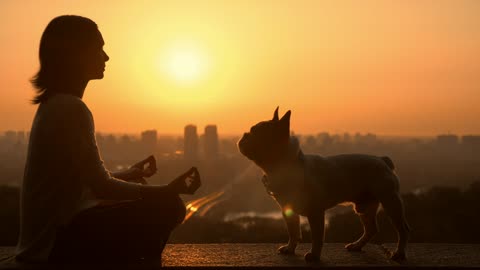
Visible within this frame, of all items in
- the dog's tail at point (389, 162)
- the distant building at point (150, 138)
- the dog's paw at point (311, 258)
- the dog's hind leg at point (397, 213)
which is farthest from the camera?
the distant building at point (150, 138)

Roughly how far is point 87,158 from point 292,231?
3.21 metres

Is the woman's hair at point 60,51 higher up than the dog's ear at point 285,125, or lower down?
higher up

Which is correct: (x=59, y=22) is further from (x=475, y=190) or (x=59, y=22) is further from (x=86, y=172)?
(x=475, y=190)

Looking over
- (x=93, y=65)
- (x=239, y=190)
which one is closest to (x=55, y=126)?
(x=93, y=65)

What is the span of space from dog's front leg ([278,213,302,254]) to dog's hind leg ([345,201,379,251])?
0.92 metres

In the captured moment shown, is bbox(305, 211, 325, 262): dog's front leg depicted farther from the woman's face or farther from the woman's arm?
the woman's face

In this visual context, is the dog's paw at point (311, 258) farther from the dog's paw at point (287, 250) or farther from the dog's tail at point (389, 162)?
the dog's tail at point (389, 162)

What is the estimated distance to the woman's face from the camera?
6617mm

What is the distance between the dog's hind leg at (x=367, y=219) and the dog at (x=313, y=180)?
57mm

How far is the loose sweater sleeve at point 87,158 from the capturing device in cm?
621

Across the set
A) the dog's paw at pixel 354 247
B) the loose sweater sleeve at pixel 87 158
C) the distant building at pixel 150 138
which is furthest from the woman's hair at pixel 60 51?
the distant building at pixel 150 138

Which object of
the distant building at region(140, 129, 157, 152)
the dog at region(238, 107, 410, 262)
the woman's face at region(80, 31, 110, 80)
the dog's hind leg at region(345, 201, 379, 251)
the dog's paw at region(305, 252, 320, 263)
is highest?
the woman's face at region(80, 31, 110, 80)

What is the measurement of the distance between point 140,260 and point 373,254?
11.0 ft

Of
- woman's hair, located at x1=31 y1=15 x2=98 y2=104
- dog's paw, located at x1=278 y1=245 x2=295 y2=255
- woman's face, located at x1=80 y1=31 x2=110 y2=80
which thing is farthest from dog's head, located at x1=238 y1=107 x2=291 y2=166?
woman's hair, located at x1=31 y1=15 x2=98 y2=104
